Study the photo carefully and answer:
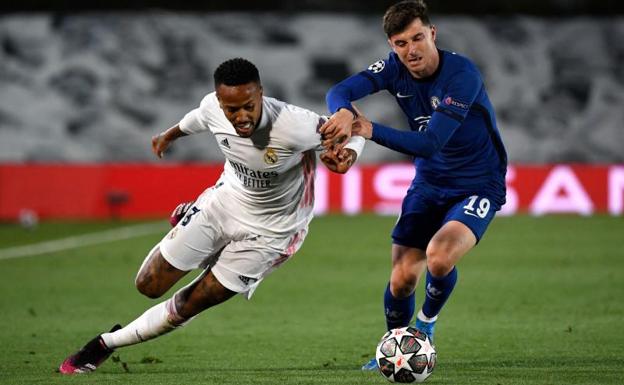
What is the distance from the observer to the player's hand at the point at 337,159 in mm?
6305

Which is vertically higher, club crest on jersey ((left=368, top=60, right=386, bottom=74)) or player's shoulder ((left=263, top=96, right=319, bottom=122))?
club crest on jersey ((left=368, top=60, right=386, bottom=74))

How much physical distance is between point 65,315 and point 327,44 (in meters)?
14.9

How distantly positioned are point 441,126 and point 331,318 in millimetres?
3563

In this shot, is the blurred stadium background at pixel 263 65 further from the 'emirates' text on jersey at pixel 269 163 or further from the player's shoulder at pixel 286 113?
the player's shoulder at pixel 286 113

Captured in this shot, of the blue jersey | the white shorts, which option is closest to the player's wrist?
the blue jersey

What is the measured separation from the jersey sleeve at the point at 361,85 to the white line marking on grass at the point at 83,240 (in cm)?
889

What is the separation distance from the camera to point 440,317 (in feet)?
32.0

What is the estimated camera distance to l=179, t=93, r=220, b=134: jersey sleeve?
7.15 metres

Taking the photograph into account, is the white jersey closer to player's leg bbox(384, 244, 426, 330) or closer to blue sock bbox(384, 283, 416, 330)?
player's leg bbox(384, 244, 426, 330)

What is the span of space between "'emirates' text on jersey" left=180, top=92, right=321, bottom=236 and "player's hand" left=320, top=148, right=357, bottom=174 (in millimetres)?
535

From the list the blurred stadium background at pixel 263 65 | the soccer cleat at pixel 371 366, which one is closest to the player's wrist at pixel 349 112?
the soccer cleat at pixel 371 366

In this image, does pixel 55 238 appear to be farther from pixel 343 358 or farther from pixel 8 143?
pixel 343 358

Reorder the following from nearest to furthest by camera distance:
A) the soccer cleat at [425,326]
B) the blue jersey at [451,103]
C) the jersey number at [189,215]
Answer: the blue jersey at [451,103] < the jersey number at [189,215] < the soccer cleat at [425,326]

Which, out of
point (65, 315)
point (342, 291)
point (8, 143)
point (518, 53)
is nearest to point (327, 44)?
point (518, 53)
